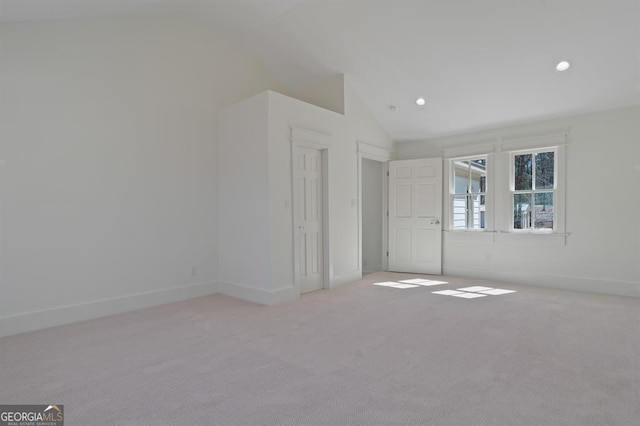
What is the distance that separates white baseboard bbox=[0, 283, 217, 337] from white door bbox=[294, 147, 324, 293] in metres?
1.40

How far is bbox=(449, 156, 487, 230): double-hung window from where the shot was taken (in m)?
6.02

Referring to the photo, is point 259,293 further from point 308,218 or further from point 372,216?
point 372,216

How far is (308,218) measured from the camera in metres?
5.07

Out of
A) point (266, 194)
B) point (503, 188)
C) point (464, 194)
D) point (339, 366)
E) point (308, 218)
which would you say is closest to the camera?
point (339, 366)

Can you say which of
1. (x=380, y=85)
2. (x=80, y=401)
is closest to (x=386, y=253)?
(x=380, y=85)

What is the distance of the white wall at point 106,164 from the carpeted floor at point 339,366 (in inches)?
18.4

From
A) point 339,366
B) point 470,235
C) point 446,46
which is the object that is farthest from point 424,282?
point 446,46

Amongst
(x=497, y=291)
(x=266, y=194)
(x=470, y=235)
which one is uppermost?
(x=266, y=194)

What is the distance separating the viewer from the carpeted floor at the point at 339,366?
6.75ft

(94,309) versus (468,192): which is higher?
(468,192)

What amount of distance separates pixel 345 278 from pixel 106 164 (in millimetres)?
3681

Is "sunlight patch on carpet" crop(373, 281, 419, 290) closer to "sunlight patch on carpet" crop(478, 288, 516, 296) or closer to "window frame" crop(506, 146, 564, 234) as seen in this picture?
"sunlight patch on carpet" crop(478, 288, 516, 296)

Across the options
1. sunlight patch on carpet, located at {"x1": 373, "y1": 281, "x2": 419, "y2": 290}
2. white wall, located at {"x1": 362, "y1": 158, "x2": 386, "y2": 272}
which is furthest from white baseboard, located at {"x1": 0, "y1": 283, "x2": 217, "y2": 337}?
white wall, located at {"x1": 362, "y1": 158, "x2": 386, "y2": 272}

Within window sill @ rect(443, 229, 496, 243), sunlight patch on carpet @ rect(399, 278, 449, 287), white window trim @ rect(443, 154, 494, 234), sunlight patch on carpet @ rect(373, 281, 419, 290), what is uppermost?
white window trim @ rect(443, 154, 494, 234)
